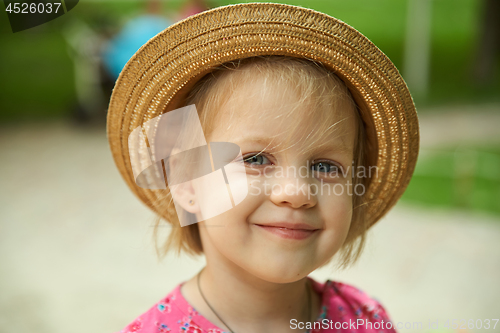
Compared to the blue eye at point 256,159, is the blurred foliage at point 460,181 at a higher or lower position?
lower

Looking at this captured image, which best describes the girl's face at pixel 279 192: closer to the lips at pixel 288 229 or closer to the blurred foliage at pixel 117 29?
the lips at pixel 288 229

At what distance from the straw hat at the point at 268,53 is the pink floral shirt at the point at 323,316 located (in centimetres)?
36

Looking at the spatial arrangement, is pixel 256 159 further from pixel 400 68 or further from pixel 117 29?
pixel 400 68

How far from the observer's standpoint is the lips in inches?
39.4

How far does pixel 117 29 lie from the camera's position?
605 centimetres

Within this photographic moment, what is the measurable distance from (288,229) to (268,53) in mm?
374

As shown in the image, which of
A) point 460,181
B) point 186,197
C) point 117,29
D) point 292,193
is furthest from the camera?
point 117,29

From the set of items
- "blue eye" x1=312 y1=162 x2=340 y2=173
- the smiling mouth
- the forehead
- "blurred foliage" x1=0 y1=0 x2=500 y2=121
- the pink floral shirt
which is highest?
"blurred foliage" x1=0 y1=0 x2=500 y2=121

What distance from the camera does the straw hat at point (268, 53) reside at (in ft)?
3.24

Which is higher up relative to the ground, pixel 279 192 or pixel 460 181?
pixel 279 192

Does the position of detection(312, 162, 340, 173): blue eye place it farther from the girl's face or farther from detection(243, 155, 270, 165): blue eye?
detection(243, 155, 270, 165): blue eye

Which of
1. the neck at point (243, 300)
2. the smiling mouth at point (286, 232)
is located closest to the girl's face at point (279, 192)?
the smiling mouth at point (286, 232)

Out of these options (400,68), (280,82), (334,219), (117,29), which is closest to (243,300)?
(334,219)

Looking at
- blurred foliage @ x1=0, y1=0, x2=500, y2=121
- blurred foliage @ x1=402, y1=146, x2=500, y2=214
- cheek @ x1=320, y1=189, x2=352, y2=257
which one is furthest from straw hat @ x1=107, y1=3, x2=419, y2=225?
blurred foliage @ x1=0, y1=0, x2=500, y2=121
